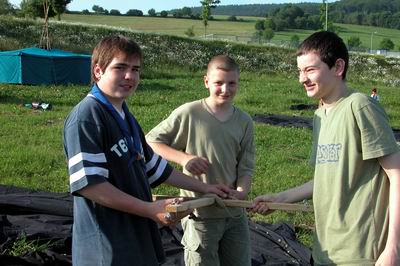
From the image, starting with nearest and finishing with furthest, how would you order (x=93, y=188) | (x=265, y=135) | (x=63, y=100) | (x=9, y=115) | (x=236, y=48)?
(x=93, y=188)
(x=265, y=135)
(x=9, y=115)
(x=63, y=100)
(x=236, y=48)

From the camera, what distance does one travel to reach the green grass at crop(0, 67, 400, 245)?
755cm

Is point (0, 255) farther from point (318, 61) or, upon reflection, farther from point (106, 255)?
point (318, 61)

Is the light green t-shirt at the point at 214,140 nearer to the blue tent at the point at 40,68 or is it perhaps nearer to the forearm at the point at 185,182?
the forearm at the point at 185,182

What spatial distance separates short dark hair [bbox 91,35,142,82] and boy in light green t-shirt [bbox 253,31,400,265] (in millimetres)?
800

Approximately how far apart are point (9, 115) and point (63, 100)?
3043 millimetres

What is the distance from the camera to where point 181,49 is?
108 feet

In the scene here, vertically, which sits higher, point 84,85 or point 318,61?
point 318,61

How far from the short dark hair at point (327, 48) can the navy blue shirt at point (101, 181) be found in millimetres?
965

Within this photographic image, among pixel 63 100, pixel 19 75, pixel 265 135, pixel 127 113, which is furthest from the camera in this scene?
pixel 19 75

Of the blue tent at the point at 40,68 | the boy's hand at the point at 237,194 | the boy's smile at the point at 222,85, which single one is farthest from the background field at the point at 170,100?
the boy's smile at the point at 222,85

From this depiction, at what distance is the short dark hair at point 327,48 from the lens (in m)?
2.77

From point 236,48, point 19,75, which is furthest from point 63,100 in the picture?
point 236,48

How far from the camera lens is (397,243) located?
252cm

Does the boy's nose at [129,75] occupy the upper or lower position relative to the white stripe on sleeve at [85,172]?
upper
